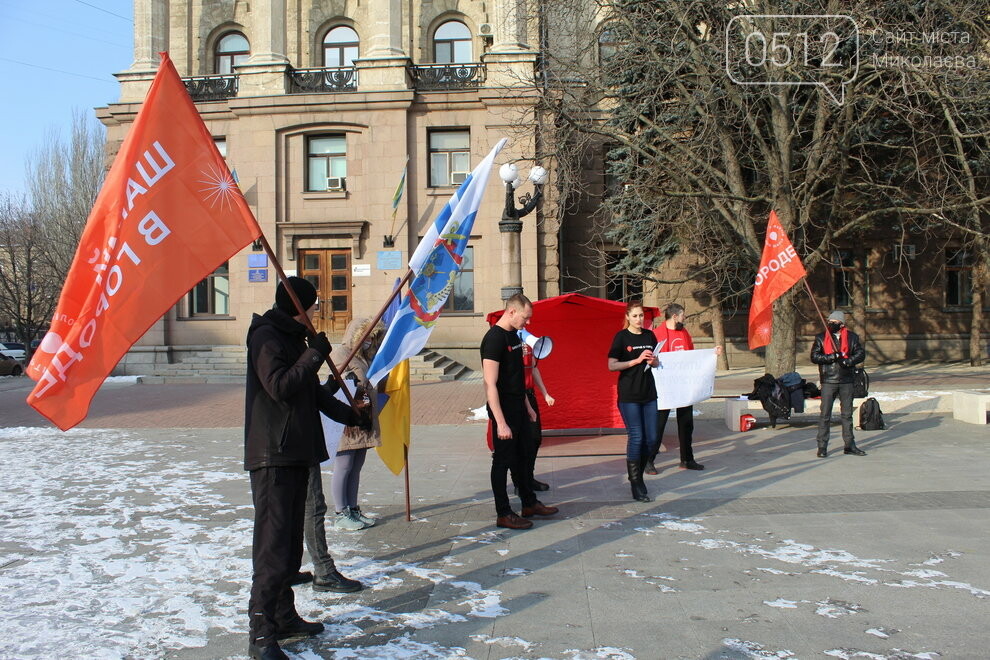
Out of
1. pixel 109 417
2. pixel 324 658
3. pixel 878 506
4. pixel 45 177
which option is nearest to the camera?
pixel 324 658

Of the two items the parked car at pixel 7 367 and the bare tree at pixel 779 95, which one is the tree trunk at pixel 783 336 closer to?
the bare tree at pixel 779 95

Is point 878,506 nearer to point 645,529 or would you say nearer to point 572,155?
point 645,529

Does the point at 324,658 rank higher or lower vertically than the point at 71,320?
lower

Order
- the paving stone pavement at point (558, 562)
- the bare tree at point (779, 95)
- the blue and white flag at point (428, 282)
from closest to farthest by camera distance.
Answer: the paving stone pavement at point (558, 562)
the blue and white flag at point (428, 282)
the bare tree at point (779, 95)

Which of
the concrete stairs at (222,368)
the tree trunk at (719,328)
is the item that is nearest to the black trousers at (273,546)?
the concrete stairs at (222,368)

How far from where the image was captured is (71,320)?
381 cm

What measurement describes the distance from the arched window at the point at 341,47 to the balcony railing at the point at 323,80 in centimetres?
194

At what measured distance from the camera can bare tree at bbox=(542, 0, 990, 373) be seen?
1365cm

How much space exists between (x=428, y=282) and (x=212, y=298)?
828 inches

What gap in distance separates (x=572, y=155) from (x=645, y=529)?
1101cm

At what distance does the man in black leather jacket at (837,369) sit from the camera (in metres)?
8.97

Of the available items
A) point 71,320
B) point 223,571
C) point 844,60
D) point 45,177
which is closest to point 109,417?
point 223,571

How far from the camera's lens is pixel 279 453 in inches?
151

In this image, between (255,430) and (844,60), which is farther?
(844,60)
